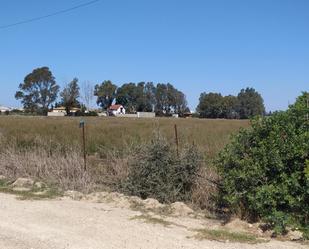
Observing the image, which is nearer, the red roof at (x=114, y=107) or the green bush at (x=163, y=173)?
the green bush at (x=163, y=173)

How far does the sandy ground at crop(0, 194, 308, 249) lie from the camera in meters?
6.96

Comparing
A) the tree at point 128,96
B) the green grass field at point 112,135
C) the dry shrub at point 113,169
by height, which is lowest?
the dry shrub at point 113,169

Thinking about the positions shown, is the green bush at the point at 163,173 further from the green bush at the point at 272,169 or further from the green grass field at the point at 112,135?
the green bush at the point at 272,169

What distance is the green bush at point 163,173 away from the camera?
10648 mm

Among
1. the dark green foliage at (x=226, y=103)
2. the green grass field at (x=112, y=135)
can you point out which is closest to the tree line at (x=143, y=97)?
the dark green foliage at (x=226, y=103)

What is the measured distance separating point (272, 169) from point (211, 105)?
130408 mm

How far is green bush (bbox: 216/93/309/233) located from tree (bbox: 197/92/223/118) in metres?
125

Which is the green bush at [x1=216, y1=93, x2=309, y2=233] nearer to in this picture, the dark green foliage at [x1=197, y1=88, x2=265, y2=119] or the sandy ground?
the sandy ground

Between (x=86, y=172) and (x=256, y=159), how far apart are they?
5308 millimetres

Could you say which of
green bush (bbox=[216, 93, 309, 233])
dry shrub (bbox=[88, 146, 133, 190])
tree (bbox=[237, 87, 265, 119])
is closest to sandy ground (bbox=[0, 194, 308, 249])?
green bush (bbox=[216, 93, 309, 233])

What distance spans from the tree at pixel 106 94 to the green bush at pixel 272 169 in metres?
146

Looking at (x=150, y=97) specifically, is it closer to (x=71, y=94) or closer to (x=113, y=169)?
(x=71, y=94)

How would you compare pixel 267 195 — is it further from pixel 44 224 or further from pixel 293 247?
pixel 44 224

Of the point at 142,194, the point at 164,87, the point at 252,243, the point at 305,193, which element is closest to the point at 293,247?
the point at 252,243
